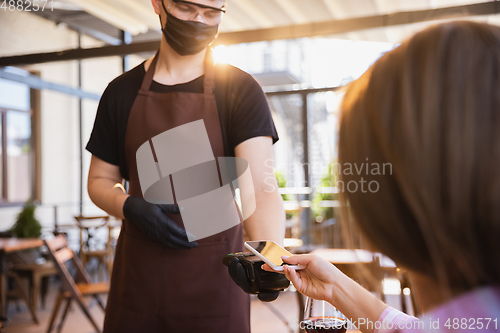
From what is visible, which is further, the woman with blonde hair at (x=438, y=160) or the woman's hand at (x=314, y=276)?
the woman's hand at (x=314, y=276)

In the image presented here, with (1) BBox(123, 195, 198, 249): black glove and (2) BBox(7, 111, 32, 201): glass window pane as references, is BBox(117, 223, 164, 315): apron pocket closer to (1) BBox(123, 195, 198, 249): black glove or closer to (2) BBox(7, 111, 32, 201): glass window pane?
(1) BBox(123, 195, 198, 249): black glove

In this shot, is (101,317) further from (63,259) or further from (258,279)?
(258,279)

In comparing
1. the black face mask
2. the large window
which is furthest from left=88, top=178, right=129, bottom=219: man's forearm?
the large window

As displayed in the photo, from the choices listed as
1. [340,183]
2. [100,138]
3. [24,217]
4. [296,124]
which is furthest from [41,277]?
[296,124]

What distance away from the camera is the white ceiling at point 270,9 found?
4453 mm

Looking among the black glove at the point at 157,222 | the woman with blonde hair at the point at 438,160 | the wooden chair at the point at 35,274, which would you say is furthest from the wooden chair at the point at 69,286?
the woman with blonde hair at the point at 438,160

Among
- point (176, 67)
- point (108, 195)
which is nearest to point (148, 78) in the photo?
point (176, 67)

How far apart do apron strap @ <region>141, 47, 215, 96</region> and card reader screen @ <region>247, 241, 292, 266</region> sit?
47cm

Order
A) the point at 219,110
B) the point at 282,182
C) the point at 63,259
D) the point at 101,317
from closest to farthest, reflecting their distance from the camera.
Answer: the point at 219,110 < the point at 63,259 < the point at 101,317 < the point at 282,182

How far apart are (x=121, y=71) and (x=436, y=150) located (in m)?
5.61

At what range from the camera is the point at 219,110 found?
1176 mm

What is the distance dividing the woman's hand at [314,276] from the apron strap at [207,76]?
0.54 meters

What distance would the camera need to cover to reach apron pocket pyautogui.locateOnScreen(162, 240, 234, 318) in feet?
3.62

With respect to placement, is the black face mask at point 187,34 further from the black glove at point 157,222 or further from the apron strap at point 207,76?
the black glove at point 157,222
